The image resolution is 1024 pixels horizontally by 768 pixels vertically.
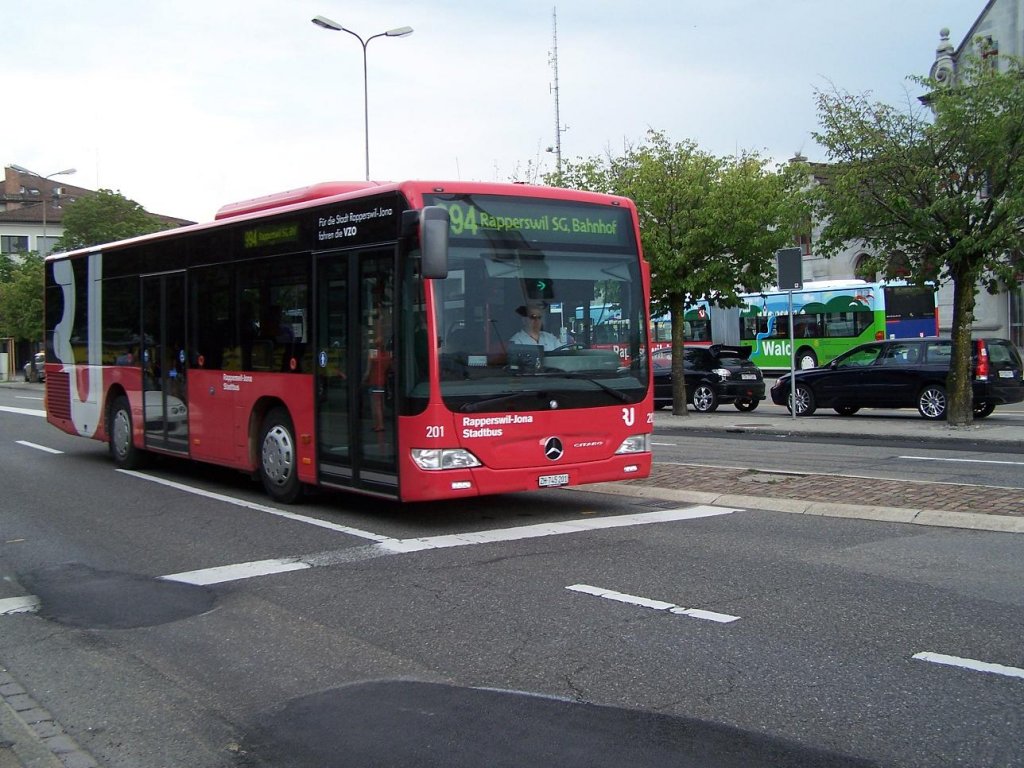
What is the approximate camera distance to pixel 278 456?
10984 mm

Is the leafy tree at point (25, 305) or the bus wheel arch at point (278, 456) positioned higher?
the leafy tree at point (25, 305)

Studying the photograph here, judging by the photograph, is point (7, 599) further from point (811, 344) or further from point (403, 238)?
point (811, 344)

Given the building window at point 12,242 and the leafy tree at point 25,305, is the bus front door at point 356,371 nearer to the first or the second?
the leafy tree at point 25,305

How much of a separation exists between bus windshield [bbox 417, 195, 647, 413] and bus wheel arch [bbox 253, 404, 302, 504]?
252 cm

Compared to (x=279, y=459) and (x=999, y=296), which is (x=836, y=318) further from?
(x=279, y=459)

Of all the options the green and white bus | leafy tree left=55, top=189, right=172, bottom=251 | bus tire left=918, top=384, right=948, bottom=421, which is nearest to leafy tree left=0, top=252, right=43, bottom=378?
leafy tree left=55, top=189, right=172, bottom=251

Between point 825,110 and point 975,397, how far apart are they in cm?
648

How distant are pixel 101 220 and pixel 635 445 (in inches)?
1720

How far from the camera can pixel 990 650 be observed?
550cm

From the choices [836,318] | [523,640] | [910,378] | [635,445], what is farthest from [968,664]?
[836,318]

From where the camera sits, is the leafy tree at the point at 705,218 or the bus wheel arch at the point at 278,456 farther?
the leafy tree at the point at 705,218

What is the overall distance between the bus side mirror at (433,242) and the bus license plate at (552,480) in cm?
215

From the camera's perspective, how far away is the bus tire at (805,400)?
23.4 meters

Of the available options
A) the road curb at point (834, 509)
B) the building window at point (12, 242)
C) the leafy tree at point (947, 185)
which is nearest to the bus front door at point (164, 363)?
the road curb at point (834, 509)
